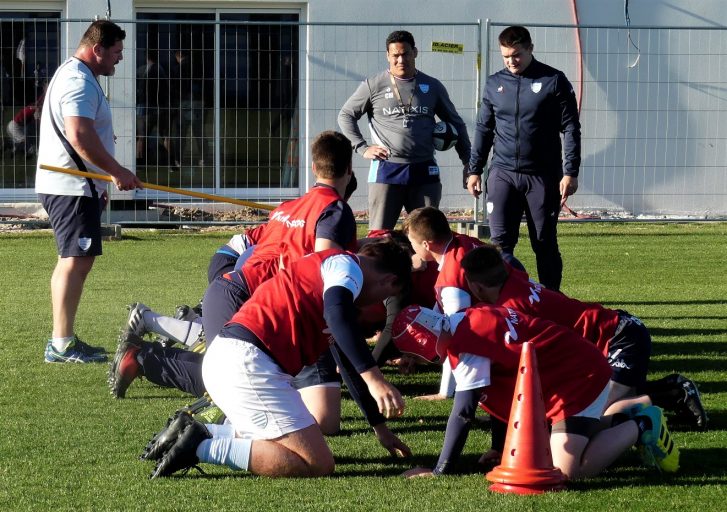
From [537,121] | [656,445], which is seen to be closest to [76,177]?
[537,121]

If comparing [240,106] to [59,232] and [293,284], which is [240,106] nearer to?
[59,232]

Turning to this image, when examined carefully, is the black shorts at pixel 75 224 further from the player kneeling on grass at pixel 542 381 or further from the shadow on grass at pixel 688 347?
the shadow on grass at pixel 688 347

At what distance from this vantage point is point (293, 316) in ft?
15.5

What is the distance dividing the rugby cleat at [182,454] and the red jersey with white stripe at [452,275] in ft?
5.06

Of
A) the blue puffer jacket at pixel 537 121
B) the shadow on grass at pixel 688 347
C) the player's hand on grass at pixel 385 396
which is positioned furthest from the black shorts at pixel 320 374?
the blue puffer jacket at pixel 537 121

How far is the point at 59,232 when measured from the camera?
24.2 feet

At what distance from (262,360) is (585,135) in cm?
1051

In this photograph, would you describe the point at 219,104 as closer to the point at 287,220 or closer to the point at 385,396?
the point at 287,220

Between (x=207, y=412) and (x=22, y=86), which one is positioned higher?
(x=22, y=86)

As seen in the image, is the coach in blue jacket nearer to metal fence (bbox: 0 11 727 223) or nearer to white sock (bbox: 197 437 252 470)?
white sock (bbox: 197 437 252 470)

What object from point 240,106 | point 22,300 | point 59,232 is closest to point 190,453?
point 59,232

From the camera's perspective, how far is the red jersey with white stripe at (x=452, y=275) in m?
5.78

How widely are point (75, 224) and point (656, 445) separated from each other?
158 inches

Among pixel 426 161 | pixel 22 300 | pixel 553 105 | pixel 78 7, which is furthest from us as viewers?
pixel 78 7
